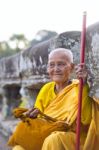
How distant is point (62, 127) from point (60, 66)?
1.80 feet

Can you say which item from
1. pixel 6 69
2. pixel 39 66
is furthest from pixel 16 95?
pixel 39 66

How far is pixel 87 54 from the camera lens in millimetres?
3404

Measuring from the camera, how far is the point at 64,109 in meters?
3.22

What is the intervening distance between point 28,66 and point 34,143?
227cm

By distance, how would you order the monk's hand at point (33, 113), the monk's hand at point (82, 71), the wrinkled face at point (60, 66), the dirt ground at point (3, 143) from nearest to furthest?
the monk's hand at point (82, 71) < the monk's hand at point (33, 113) < the wrinkled face at point (60, 66) < the dirt ground at point (3, 143)

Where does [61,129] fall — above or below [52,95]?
below

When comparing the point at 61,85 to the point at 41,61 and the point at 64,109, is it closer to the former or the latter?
the point at 64,109

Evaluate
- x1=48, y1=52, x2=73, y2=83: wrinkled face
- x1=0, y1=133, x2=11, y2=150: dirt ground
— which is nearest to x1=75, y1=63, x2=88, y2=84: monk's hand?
x1=48, y1=52, x2=73, y2=83: wrinkled face

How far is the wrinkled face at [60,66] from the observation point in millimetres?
3377

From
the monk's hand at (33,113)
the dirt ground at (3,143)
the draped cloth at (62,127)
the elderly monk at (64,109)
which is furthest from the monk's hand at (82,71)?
the dirt ground at (3,143)

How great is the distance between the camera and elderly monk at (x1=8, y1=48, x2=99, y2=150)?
300 centimetres

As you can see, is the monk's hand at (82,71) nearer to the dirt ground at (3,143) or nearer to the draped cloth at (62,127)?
the draped cloth at (62,127)

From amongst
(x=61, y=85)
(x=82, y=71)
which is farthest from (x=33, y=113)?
(x=82, y=71)

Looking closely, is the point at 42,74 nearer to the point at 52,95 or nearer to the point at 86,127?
the point at 52,95
